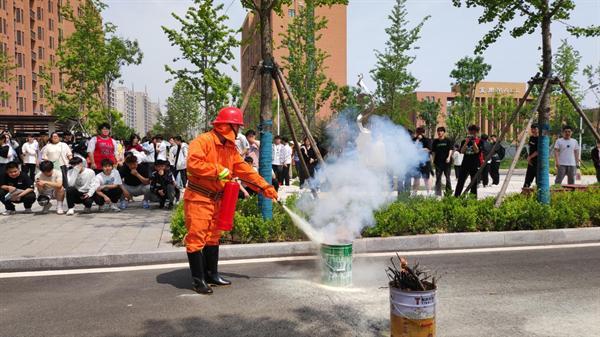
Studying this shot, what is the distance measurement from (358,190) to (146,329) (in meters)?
3.57

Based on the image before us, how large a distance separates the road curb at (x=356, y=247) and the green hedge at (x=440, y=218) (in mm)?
257

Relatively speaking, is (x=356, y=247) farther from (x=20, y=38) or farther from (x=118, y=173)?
(x=20, y=38)

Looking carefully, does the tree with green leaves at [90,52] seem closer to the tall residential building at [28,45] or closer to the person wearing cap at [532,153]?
the person wearing cap at [532,153]

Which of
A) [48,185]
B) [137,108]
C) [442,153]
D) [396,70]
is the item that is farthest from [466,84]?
[137,108]

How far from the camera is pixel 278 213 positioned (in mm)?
7531

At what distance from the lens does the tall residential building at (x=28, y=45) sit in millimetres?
52375

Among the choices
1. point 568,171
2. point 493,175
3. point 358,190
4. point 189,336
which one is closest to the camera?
point 189,336

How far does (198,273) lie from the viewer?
5.02 metres

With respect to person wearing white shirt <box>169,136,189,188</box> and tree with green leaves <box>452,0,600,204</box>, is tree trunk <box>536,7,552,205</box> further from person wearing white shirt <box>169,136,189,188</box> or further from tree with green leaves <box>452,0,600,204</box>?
person wearing white shirt <box>169,136,189,188</box>

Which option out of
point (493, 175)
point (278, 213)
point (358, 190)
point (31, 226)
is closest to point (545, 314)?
point (358, 190)

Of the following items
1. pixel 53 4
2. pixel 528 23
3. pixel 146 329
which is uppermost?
pixel 53 4

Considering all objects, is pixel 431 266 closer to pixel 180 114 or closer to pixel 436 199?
pixel 436 199

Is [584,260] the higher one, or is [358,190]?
[358,190]

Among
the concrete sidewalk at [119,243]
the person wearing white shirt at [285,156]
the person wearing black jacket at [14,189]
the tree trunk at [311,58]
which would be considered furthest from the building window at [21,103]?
the concrete sidewalk at [119,243]
